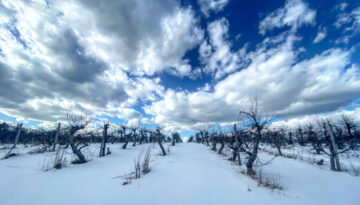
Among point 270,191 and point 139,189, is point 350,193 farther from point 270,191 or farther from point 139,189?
point 139,189

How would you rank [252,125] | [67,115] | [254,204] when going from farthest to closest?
[67,115] → [252,125] → [254,204]

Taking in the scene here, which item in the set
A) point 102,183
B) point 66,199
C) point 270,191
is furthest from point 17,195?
point 270,191

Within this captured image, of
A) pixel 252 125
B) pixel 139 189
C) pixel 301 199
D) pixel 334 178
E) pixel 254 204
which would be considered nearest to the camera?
pixel 254 204

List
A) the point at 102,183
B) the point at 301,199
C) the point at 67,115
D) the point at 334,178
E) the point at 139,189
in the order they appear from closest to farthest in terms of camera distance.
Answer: the point at 301,199, the point at 139,189, the point at 102,183, the point at 334,178, the point at 67,115

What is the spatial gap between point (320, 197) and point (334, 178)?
3139 mm

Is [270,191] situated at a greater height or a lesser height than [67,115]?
lesser

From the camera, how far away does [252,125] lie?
619 cm

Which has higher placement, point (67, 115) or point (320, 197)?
point (67, 115)

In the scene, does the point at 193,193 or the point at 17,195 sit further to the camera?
the point at 193,193

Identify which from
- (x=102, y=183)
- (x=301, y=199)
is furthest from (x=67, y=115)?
(x=301, y=199)

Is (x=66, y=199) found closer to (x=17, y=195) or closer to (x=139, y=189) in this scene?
(x=17, y=195)

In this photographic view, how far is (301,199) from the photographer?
3.84m

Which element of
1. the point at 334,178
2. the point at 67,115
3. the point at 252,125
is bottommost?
the point at 334,178

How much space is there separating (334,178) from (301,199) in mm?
3923
